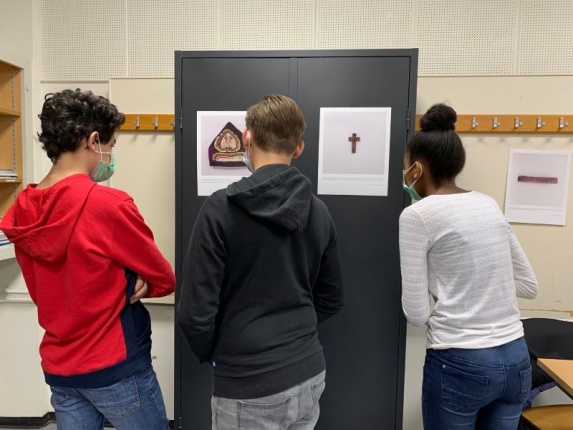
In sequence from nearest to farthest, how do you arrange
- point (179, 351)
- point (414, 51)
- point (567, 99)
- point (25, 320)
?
point (414, 51)
point (179, 351)
point (567, 99)
point (25, 320)

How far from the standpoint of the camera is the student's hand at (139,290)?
3.71ft

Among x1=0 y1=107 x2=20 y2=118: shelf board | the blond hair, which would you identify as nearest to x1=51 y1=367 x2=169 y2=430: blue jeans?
the blond hair

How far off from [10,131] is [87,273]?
163cm

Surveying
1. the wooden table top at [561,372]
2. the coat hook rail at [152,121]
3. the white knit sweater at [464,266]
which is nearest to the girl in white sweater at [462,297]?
the white knit sweater at [464,266]

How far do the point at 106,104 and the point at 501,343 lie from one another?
1.37m

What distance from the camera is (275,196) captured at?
934 mm

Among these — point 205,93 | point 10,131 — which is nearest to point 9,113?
point 10,131

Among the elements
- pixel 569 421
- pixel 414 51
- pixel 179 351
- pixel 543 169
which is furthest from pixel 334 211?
pixel 569 421

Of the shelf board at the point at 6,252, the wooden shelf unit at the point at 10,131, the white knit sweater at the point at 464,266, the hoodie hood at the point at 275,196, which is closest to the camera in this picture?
the hoodie hood at the point at 275,196

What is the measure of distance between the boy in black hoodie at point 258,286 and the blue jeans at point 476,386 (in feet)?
1.43

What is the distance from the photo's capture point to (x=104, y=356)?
1064mm

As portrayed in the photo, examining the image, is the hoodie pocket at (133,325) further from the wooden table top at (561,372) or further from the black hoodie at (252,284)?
the wooden table top at (561,372)

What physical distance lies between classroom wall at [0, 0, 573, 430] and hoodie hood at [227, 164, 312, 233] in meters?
1.39

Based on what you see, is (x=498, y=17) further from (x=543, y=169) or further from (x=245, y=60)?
(x=245, y=60)
